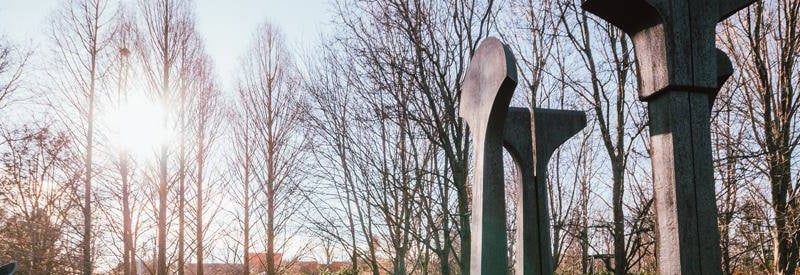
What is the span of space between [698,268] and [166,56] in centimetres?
1439

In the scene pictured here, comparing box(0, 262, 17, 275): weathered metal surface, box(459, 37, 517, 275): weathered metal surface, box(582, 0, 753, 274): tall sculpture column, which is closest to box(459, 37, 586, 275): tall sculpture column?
box(459, 37, 517, 275): weathered metal surface

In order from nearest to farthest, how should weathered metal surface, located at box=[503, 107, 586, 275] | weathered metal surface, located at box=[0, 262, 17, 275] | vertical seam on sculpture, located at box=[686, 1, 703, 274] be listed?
vertical seam on sculpture, located at box=[686, 1, 703, 274], weathered metal surface, located at box=[503, 107, 586, 275], weathered metal surface, located at box=[0, 262, 17, 275]

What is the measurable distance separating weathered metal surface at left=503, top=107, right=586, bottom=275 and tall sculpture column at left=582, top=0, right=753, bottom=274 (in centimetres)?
132

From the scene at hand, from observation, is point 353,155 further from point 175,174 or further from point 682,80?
point 682,80

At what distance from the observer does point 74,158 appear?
48.5 ft

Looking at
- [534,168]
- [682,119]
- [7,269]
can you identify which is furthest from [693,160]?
[7,269]

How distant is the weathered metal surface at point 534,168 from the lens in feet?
9.43

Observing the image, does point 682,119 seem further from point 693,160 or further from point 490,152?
point 490,152

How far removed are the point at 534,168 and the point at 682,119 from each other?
1.48 m

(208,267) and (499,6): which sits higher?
(499,6)

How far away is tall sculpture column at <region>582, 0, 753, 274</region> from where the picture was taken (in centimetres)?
146

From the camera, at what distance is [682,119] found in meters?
1.47

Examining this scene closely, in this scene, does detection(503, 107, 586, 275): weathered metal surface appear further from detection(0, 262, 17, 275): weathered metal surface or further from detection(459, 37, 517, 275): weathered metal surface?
detection(0, 262, 17, 275): weathered metal surface

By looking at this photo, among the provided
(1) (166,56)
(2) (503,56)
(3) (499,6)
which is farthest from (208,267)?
(2) (503,56)
